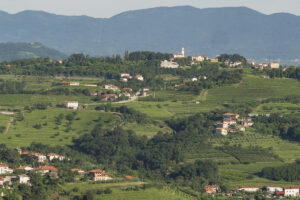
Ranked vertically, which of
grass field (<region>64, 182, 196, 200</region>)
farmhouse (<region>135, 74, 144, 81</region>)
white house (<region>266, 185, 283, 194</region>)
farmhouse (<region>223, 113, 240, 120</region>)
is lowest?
white house (<region>266, 185, 283, 194</region>)

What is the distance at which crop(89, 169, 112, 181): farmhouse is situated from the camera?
70.5 metres

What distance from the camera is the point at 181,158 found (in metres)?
86.2

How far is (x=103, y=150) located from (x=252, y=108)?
2664 centimetres

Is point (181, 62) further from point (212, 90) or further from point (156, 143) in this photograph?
point (156, 143)

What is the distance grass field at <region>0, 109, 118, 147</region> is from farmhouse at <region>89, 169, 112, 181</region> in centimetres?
1944

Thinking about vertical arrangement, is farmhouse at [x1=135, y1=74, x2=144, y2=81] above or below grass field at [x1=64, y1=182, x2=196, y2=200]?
above

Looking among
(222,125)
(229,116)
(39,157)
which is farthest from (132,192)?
(229,116)

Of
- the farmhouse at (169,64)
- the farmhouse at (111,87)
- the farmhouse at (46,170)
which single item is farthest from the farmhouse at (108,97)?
the farmhouse at (46,170)

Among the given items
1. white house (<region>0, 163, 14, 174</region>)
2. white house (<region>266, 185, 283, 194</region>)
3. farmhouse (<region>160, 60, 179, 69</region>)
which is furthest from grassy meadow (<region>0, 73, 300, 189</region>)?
farmhouse (<region>160, 60, 179, 69</region>)

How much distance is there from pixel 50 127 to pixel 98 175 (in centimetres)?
2900

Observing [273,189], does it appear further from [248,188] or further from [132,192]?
[132,192]

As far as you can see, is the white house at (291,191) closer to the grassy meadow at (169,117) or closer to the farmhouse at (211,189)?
the grassy meadow at (169,117)

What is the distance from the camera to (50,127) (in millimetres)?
99125

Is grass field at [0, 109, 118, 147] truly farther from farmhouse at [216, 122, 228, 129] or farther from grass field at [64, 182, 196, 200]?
grass field at [64, 182, 196, 200]
